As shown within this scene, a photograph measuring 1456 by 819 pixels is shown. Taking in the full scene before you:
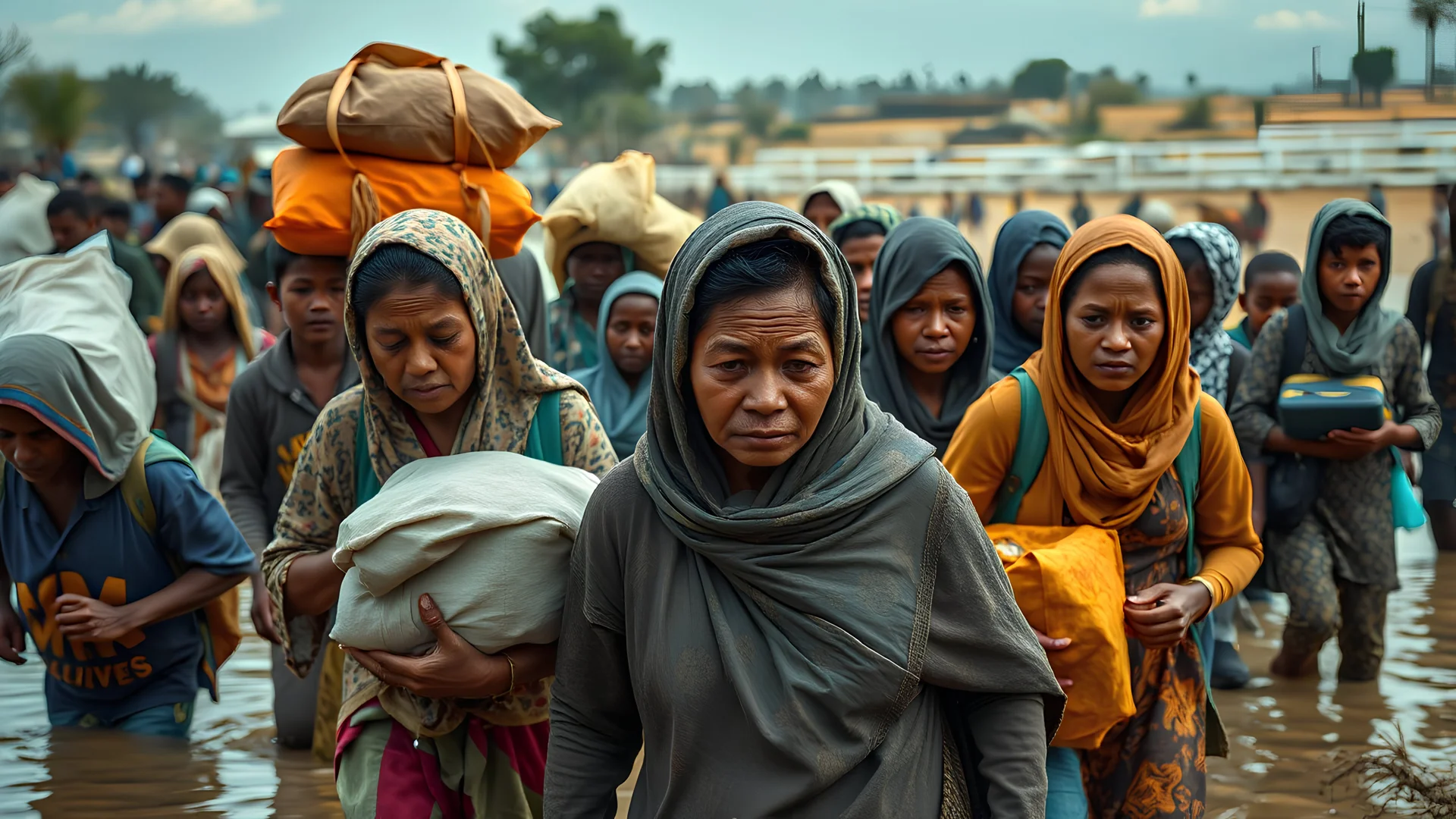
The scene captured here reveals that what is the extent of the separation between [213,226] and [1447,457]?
A: 28.2 ft

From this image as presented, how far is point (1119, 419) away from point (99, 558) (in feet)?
10.0

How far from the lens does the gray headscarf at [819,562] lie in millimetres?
2195

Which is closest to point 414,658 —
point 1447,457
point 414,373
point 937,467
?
point 414,373

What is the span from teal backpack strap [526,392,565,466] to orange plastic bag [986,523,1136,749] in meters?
1.01

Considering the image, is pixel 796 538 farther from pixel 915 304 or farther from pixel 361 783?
pixel 915 304

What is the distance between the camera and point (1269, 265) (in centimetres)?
695

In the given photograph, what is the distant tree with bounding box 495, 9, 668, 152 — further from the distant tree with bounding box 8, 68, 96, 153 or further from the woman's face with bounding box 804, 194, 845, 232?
the woman's face with bounding box 804, 194, 845, 232

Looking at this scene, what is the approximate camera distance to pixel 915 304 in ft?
14.7

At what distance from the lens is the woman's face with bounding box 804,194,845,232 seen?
770cm

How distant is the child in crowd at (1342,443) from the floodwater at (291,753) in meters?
0.28

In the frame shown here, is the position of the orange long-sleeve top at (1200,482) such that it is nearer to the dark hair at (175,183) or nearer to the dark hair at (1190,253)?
the dark hair at (1190,253)

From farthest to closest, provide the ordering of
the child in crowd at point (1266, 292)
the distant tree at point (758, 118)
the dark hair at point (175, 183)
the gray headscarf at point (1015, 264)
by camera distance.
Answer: the distant tree at point (758, 118), the dark hair at point (175, 183), the child in crowd at point (1266, 292), the gray headscarf at point (1015, 264)

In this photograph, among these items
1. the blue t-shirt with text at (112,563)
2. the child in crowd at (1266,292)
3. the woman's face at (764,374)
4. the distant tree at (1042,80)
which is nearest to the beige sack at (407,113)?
the blue t-shirt with text at (112,563)

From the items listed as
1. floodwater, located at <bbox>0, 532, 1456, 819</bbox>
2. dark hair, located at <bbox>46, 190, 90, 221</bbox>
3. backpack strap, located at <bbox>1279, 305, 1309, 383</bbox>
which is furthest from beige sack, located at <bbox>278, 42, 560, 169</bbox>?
dark hair, located at <bbox>46, 190, 90, 221</bbox>
